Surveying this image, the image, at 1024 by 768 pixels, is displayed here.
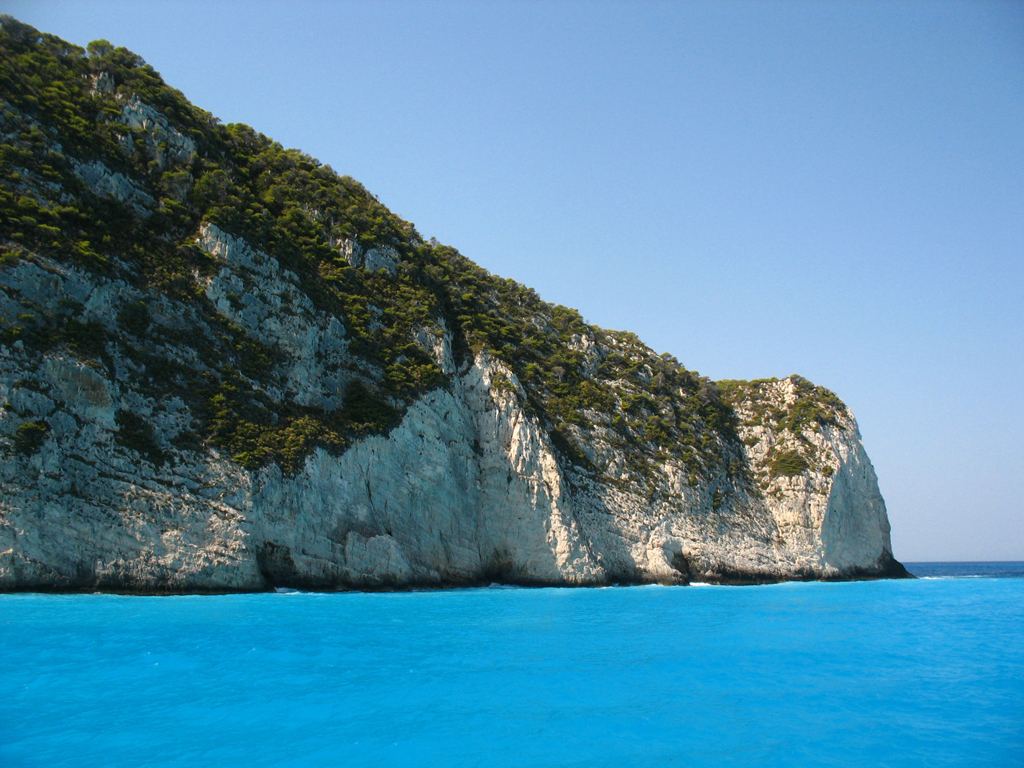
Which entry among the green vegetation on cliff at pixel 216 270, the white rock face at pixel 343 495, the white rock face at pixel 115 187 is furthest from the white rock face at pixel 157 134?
the white rock face at pixel 343 495

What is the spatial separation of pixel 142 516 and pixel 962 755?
30.0 metres

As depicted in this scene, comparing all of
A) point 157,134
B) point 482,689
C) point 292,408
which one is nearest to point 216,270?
point 292,408

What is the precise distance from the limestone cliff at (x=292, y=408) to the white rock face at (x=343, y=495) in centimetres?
12

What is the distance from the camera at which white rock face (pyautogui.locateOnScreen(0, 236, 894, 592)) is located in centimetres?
3002

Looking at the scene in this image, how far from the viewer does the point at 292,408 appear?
39.2 meters

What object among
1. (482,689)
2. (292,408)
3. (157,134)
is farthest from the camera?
(157,134)

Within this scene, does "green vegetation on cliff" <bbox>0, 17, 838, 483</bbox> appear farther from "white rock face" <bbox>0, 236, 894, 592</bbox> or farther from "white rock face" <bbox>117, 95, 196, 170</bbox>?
"white rock face" <bbox>0, 236, 894, 592</bbox>

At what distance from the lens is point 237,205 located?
142 ft

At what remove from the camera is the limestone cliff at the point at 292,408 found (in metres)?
31.3

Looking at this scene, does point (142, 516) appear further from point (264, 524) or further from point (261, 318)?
point (261, 318)

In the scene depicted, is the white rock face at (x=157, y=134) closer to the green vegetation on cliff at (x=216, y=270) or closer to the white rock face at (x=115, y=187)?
the green vegetation on cliff at (x=216, y=270)

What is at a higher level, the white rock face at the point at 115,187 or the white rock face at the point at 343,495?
the white rock face at the point at 115,187

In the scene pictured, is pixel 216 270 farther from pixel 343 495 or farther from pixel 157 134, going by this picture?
pixel 343 495

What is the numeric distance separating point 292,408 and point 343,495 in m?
5.80
